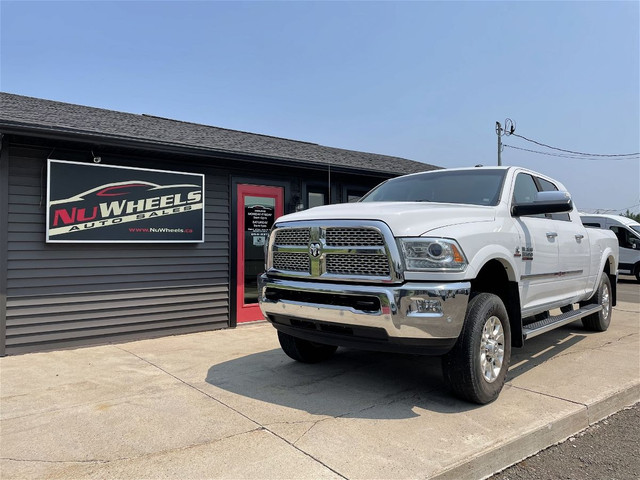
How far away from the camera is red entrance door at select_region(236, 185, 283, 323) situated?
Result: 297 inches

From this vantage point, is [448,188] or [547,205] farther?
[448,188]

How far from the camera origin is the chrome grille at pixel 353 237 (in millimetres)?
3475

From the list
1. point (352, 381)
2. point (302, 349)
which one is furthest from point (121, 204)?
point (352, 381)

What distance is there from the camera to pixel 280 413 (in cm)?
356

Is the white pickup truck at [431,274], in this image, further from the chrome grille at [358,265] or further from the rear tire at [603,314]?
the rear tire at [603,314]

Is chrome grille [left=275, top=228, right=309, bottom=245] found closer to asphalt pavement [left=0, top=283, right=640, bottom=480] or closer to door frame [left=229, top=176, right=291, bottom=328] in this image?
asphalt pavement [left=0, top=283, right=640, bottom=480]

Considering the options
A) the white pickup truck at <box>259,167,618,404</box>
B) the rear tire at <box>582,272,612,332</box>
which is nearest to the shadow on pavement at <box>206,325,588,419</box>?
the white pickup truck at <box>259,167,618,404</box>

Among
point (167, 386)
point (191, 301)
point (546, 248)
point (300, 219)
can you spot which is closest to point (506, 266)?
point (546, 248)

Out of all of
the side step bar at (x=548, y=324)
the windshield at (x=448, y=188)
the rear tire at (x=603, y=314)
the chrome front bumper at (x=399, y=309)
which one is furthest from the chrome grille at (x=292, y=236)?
the rear tire at (x=603, y=314)

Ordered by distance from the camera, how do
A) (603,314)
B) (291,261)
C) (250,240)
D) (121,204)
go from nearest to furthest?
1. (291,261)
2. (121,204)
3. (603,314)
4. (250,240)

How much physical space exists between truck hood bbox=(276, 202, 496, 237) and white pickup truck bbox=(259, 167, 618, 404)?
11mm

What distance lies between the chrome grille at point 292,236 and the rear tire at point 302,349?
1.10m

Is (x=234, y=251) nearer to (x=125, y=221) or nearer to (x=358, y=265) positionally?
(x=125, y=221)

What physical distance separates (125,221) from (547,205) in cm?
→ 529
